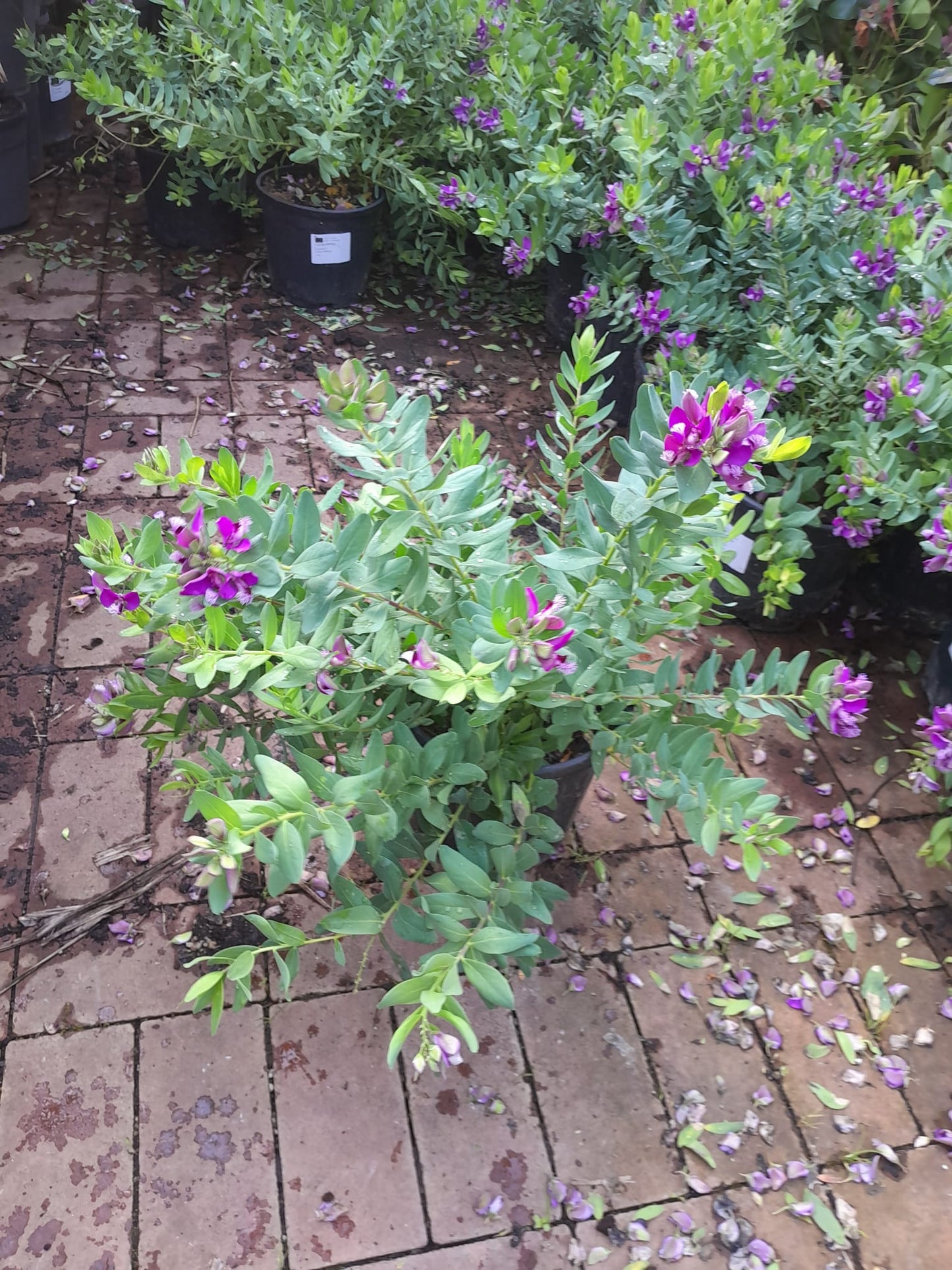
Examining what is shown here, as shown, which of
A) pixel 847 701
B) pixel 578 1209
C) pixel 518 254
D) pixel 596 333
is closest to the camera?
pixel 847 701

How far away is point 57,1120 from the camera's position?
1.60 meters

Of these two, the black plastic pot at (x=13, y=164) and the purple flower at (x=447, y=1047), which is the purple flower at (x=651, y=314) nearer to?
the purple flower at (x=447, y=1047)

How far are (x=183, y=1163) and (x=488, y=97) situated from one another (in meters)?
3.01

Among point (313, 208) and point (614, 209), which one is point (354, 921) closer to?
point (614, 209)

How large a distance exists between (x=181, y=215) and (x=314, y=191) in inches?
24.7

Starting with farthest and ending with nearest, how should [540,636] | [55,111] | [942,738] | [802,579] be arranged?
[55,111] → [802,579] → [942,738] → [540,636]

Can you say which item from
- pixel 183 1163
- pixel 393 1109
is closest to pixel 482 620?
pixel 393 1109

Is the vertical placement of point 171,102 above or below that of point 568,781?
above

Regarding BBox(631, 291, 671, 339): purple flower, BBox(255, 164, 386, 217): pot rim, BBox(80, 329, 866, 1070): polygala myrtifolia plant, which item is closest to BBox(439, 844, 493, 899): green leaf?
BBox(80, 329, 866, 1070): polygala myrtifolia plant

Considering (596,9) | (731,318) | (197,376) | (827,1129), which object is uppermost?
(596,9)

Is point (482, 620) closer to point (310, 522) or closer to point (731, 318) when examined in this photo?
point (310, 522)

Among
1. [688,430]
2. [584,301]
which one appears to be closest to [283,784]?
[688,430]

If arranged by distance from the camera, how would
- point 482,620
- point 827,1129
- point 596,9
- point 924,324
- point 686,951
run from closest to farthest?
point 482,620
point 827,1129
point 686,951
point 924,324
point 596,9

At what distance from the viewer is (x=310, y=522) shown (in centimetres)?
117
